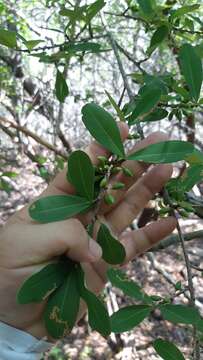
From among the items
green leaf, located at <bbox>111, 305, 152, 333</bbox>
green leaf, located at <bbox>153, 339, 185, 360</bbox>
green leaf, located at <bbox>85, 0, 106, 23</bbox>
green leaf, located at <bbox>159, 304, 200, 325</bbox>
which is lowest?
green leaf, located at <bbox>153, 339, 185, 360</bbox>

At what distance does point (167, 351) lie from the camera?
634 millimetres

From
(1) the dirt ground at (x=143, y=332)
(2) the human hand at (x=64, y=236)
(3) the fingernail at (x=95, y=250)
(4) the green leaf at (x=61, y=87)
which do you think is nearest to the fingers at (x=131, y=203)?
(2) the human hand at (x=64, y=236)

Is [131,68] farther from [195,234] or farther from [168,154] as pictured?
[168,154]

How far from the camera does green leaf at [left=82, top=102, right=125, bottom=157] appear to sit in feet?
2.30

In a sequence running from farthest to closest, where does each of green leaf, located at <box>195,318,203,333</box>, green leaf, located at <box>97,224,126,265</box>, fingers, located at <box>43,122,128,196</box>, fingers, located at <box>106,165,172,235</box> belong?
fingers, located at <box>106,165,172,235</box> < fingers, located at <box>43,122,128,196</box> < green leaf, located at <box>97,224,126,265</box> < green leaf, located at <box>195,318,203,333</box>

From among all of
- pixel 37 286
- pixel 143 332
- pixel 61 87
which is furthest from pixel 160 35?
pixel 143 332

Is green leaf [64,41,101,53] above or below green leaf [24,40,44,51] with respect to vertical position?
below

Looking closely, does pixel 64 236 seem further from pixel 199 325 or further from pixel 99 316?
pixel 199 325

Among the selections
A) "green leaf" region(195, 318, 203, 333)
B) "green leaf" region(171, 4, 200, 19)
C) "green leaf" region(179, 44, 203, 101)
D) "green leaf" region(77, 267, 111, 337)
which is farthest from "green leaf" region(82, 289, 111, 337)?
"green leaf" region(171, 4, 200, 19)

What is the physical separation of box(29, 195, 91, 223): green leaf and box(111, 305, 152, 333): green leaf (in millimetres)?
176

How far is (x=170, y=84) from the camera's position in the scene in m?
1.01

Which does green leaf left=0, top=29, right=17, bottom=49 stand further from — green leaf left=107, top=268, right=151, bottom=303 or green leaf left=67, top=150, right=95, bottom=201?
green leaf left=107, top=268, right=151, bottom=303

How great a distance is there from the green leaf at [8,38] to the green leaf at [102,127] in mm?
342

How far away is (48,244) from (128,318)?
0.21m
